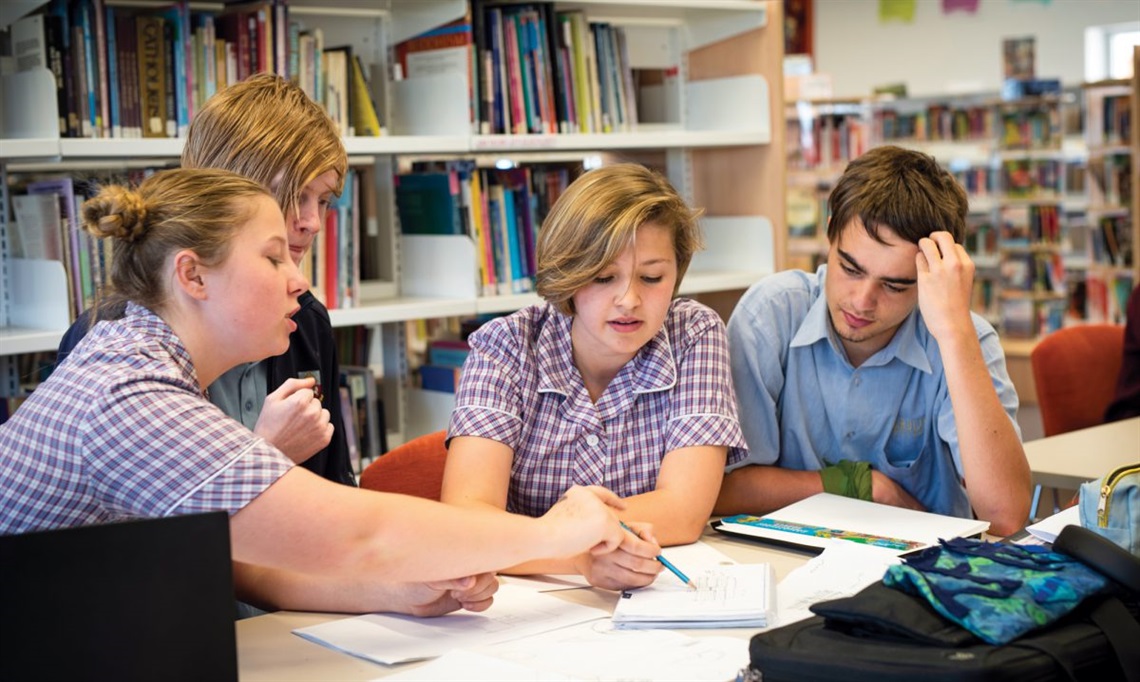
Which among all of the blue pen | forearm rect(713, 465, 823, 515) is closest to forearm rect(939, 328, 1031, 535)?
forearm rect(713, 465, 823, 515)

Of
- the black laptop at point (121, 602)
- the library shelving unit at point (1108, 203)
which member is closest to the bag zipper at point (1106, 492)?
the black laptop at point (121, 602)

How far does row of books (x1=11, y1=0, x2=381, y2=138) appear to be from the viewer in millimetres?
2680

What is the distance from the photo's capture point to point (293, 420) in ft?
5.17

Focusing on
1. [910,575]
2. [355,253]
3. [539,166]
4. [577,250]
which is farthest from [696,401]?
[539,166]

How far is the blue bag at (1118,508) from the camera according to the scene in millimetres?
1507

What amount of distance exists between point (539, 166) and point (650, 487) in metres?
1.71

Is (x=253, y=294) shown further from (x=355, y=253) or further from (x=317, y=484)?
(x=355, y=253)

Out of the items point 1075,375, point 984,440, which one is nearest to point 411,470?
point 984,440

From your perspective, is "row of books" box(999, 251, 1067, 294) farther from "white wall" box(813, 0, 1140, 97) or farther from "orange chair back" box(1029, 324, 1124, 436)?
"orange chair back" box(1029, 324, 1124, 436)

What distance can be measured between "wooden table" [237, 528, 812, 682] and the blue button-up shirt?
0.49 meters

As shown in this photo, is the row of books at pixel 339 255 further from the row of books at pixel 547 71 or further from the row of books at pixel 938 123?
the row of books at pixel 938 123

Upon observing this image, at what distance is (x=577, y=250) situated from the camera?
6.16 ft

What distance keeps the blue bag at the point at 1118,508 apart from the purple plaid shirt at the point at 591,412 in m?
0.54

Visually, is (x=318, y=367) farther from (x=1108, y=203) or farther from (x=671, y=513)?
(x=1108, y=203)
